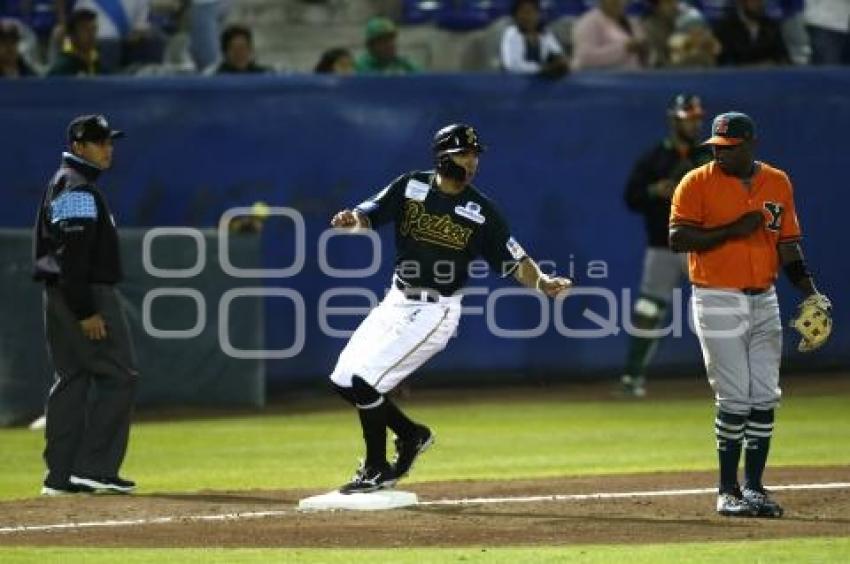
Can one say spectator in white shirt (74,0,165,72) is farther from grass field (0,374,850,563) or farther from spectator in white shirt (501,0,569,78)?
grass field (0,374,850,563)

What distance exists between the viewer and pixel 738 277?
943 cm

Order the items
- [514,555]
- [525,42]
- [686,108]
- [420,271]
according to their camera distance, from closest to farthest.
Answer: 1. [514,555]
2. [420,271]
3. [686,108]
4. [525,42]

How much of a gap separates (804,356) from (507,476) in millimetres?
6029

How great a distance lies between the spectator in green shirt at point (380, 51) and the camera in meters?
17.0

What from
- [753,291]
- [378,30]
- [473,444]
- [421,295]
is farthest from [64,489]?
[378,30]

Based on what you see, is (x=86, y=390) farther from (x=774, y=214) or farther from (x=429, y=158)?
(x=429, y=158)

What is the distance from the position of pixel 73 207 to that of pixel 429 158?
5.92 m

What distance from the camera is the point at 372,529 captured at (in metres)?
9.31

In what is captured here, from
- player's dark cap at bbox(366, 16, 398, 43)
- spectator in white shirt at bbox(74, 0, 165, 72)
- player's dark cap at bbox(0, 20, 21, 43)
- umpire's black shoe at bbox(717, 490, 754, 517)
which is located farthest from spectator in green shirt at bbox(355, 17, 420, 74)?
umpire's black shoe at bbox(717, 490, 754, 517)

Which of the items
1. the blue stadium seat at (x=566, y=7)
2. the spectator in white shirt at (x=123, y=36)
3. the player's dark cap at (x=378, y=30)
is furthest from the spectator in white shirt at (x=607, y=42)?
the spectator in white shirt at (x=123, y=36)

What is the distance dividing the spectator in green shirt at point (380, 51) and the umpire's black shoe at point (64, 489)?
6649 millimetres

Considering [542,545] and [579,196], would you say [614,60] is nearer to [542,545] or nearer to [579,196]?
[579,196]

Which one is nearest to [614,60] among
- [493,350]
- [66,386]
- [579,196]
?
[579,196]

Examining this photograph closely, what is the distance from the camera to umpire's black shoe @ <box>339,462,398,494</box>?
1029 cm
